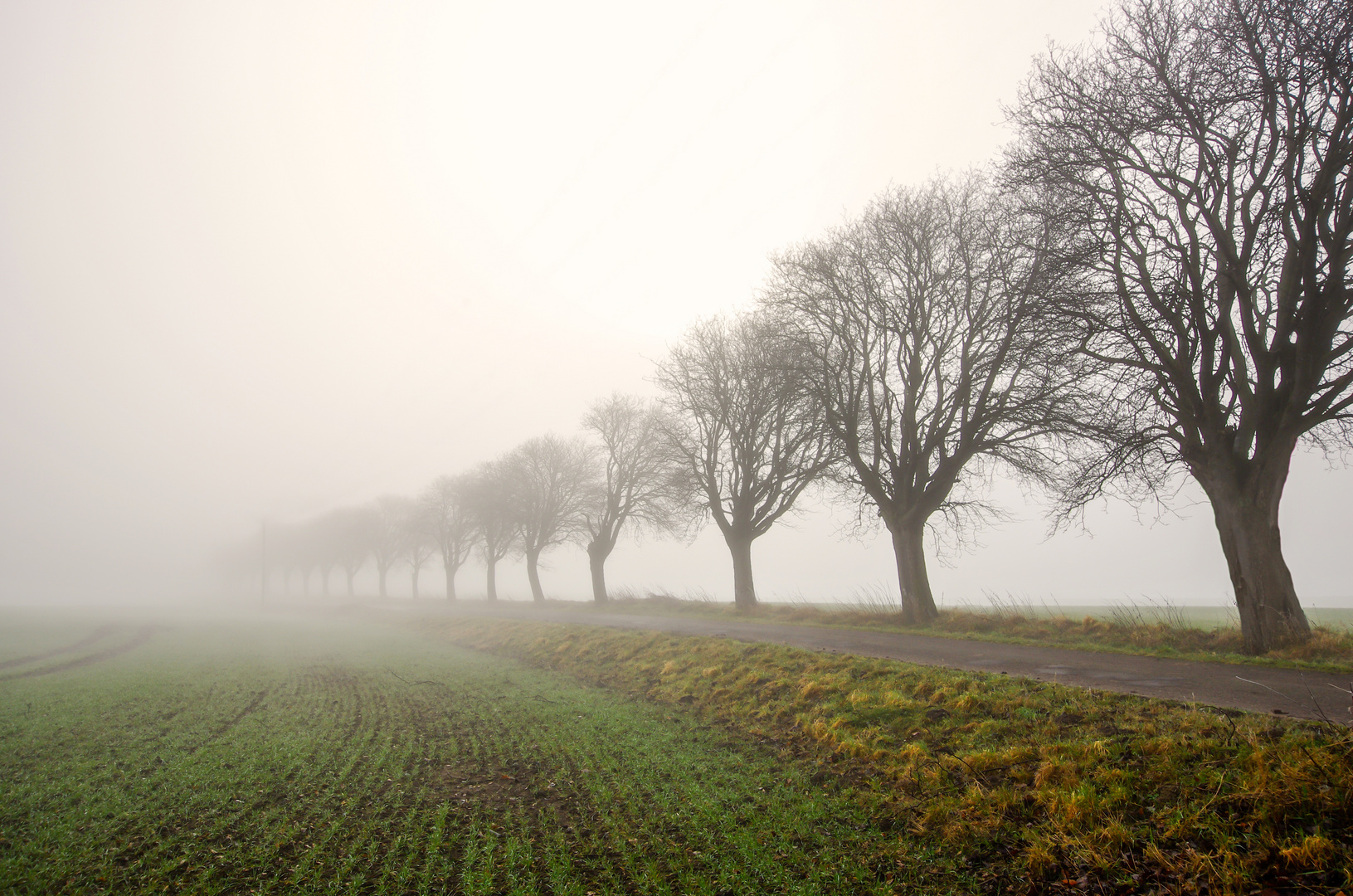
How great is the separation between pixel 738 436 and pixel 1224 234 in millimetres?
16648

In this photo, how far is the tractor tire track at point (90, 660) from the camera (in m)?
18.1

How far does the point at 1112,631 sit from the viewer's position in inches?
506

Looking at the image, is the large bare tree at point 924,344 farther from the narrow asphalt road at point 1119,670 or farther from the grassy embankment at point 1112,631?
the narrow asphalt road at point 1119,670

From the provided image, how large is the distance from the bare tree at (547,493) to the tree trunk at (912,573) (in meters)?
26.2

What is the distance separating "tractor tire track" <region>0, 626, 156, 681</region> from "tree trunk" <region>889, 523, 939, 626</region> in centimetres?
2534

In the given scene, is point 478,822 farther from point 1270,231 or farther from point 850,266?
point 850,266

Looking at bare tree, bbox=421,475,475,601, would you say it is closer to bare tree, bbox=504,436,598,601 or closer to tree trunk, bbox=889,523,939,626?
bare tree, bbox=504,436,598,601

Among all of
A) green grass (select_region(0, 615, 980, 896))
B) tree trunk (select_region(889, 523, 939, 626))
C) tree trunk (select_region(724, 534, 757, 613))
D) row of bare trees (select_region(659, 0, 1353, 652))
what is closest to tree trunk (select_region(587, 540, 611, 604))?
tree trunk (select_region(724, 534, 757, 613))

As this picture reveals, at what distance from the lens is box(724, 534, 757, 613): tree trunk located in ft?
82.4

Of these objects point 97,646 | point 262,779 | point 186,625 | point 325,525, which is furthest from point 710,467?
point 325,525

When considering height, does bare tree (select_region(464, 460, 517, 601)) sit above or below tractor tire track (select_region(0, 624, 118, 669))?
above

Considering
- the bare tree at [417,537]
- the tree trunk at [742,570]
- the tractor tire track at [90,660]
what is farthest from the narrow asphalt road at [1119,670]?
the bare tree at [417,537]

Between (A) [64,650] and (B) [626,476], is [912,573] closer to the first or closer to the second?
(B) [626,476]

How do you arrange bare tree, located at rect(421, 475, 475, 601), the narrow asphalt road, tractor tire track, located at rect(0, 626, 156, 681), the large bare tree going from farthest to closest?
1. bare tree, located at rect(421, 475, 475, 601)
2. tractor tire track, located at rect(0, 626, 156, 681)
3. the large bare tree
4. the narrow asphalt road
